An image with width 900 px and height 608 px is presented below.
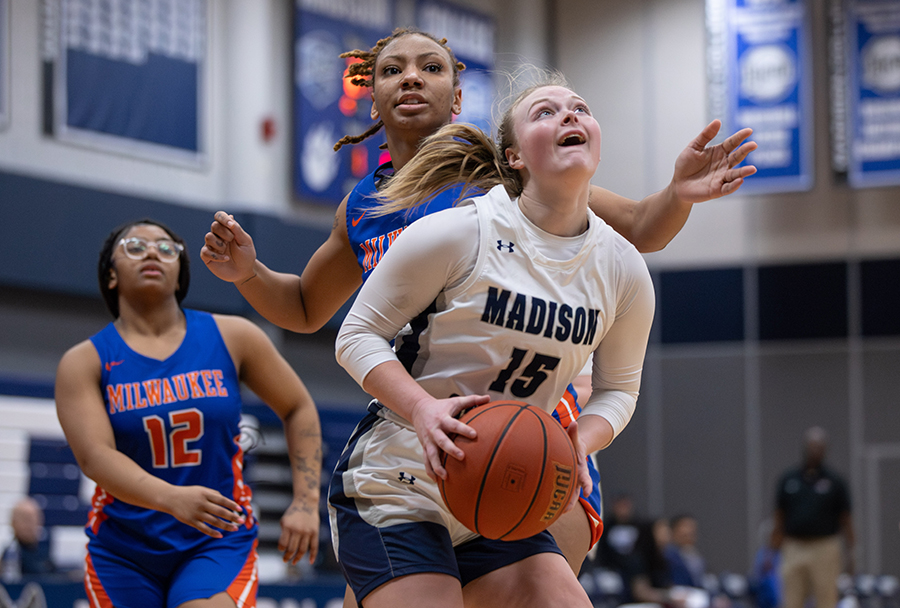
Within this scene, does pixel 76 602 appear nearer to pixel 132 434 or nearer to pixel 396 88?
pixel 132 434

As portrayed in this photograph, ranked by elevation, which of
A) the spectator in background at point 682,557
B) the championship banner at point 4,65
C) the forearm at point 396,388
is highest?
the championship banner at point 4,65

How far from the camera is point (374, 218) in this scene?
10.3 feet

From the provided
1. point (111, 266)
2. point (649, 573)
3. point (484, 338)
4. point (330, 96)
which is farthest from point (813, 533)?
point (484, 338)

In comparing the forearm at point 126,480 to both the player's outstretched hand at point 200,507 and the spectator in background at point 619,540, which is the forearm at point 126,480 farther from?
the spectator in background at point 619,540

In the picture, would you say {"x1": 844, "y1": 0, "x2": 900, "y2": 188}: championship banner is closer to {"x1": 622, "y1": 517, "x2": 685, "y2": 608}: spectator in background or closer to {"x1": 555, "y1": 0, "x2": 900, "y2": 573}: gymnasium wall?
{"x1": 555, "y1": 0, "x2": 900, "y2": 573}: gymnasium wall

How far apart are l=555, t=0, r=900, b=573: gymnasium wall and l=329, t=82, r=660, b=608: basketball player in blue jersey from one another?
44.0 ft

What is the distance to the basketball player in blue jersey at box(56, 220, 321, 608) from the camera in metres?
3.65

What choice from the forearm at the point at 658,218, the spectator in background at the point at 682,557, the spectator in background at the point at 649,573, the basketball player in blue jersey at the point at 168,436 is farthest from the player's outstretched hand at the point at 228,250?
the spectator in background at the point at 682,557

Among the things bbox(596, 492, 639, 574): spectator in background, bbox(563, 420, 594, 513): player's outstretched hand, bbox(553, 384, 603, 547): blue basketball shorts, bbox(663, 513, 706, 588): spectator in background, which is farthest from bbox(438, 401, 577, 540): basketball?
bbox(663, 513, 706, 588): spectator in background

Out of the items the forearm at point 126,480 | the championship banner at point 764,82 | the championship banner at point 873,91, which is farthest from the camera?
the championship banner at point 764,82

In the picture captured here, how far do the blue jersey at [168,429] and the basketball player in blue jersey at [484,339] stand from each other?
1.18 m

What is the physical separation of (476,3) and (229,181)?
5.55 m

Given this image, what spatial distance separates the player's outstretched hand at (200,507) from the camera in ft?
11.4

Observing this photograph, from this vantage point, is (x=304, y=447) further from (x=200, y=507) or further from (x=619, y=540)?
(x=619, y=540)
